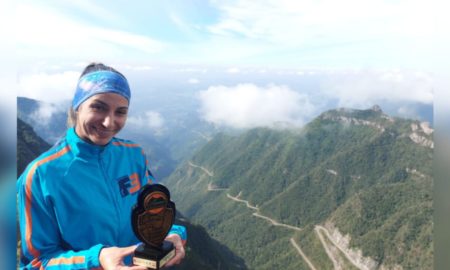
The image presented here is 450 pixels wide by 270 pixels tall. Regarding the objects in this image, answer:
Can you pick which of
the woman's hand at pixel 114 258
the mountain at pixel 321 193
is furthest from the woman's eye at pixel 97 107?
the mountain at pixel 321 193

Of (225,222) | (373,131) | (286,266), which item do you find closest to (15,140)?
(286,266)

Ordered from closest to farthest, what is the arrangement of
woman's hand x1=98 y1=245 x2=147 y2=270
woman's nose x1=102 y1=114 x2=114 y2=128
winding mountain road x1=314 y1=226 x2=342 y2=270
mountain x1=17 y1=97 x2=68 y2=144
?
woman's hand x1=98 y1=245 x2=147 y2=270 → woman's nose x1=102 y1=114 x2=114 y2=128 → winding mountain road x1=314 y1=226 x2=342 y2=270 → mountain x1=17 y1=97 x2=68 y2=144

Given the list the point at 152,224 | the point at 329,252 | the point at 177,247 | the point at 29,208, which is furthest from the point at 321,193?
the point at 29,208

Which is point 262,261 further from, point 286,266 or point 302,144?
point 302,144

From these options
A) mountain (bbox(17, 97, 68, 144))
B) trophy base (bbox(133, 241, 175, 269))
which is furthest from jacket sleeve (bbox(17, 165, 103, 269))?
mountain (bbox(17, 97, 68, 144))

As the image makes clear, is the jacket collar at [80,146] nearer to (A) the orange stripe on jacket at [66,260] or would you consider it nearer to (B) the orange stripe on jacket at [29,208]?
(B) the orange stripe on jacket at [29,208]

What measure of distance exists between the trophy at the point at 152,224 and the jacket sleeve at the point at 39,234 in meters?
0.22

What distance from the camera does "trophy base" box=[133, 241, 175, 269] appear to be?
4.92 feet

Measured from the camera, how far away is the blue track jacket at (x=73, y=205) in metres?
1.54

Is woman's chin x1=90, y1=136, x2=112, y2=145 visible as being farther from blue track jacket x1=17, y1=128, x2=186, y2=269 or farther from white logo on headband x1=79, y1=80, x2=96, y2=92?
white logo on headband x1=79, y1=80, x2=96, y2=92

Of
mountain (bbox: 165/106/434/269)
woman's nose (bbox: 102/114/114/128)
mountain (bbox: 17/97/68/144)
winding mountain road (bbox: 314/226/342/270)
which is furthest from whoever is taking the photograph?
mountain (bbox: 17/97/68/144)

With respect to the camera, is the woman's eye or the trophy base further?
the woman's eye

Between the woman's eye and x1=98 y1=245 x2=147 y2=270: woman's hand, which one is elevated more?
the woman's eye

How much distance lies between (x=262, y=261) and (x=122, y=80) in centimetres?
8073
